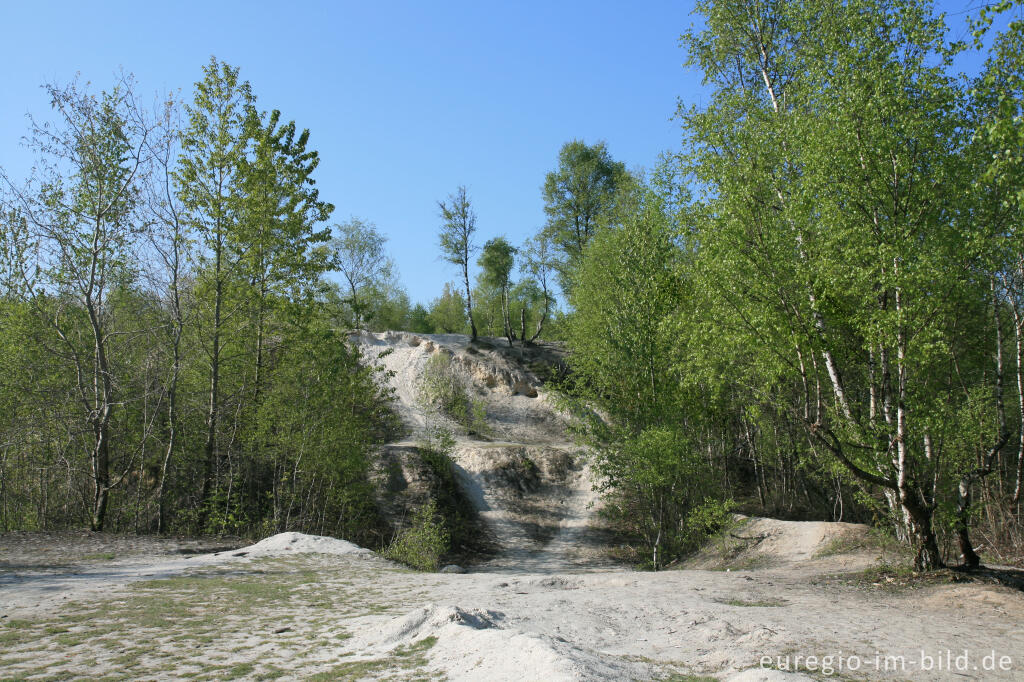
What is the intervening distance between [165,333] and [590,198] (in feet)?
100

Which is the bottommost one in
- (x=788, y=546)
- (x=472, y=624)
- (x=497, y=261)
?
(x=788, y=546)

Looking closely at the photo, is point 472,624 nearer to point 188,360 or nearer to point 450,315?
point 188,360

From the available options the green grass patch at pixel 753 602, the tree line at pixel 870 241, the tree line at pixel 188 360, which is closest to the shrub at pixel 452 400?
the tree line at pixel 188 360

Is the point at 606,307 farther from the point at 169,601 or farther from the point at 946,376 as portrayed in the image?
the point at 169,601

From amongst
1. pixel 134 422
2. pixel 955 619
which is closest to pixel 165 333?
pixel 134 422

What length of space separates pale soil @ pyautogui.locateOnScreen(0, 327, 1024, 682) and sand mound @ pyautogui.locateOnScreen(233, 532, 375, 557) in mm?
60

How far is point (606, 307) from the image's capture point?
62.4 feet

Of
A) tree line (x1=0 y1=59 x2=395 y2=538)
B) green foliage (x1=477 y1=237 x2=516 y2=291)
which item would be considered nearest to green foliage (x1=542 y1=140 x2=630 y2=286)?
green foliage (x1=477 y1=237 x2=516 y2=291)

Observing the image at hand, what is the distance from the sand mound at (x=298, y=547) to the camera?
12.6 m

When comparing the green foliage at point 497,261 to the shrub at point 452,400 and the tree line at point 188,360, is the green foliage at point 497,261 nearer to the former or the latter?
the shrub at point 452,400

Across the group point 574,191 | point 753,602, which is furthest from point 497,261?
point 753,602

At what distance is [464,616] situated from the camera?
6344mm

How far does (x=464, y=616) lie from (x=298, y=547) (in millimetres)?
8027

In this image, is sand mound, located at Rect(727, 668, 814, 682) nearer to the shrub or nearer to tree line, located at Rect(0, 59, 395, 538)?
tree line, located at Rect(0, 59, 395, 538)
